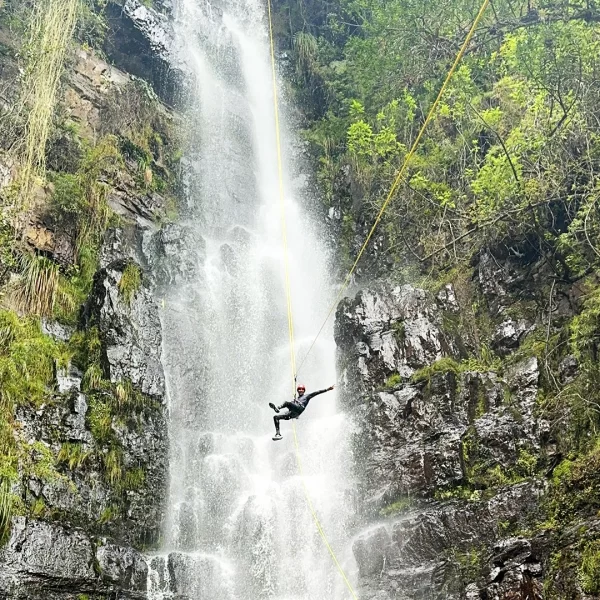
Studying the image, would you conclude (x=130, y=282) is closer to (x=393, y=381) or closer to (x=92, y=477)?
(x=92, y=477)

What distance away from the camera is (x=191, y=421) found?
40.2ft

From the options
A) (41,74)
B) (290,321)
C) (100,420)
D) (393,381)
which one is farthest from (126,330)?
(41,74)

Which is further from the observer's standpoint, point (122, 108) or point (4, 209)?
point (122, 108)

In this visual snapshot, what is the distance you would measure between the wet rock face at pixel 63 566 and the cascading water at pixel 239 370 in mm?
512

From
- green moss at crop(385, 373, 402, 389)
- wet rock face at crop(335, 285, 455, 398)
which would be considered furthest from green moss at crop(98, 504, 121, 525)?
green moss at crop(385, 373, 402, 389)

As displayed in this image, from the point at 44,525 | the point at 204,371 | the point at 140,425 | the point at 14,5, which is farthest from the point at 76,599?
the point at 14,5

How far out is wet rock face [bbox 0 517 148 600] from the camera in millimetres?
8305

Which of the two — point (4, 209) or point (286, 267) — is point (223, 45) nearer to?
point (286, 267)

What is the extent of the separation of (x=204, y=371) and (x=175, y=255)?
322 centimetres

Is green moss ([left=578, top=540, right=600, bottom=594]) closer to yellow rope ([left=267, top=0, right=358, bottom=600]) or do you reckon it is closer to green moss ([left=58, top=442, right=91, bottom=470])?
yellow rope ([left=267, top=0, right=358, bottom=600])

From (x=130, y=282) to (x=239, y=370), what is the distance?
299cm

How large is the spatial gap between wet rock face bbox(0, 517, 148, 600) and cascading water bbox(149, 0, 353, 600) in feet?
1.68

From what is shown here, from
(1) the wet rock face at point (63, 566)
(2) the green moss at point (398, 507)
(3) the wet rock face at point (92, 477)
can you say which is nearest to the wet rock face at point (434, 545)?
(2) the green moss at point (398, 507)

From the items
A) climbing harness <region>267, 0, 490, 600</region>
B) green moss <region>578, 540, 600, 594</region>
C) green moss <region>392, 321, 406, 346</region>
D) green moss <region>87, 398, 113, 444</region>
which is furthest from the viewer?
green moss <region>392, 321, 406, 346</region>
